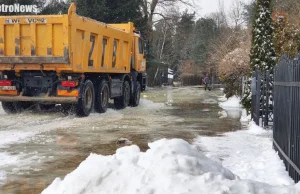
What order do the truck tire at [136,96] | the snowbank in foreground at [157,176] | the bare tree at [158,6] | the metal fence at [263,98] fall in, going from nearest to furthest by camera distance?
1. the snowbank in foreground at [157,176]
2. the metal fence at [263,98]
3. the truck tire at [136,96]
4. the bare tree at [158,6]

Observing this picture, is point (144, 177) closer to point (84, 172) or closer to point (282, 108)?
point (84, 172)

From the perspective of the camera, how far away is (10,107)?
15047 millimetres

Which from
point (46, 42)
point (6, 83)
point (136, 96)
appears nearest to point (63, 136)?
point (46, 42)

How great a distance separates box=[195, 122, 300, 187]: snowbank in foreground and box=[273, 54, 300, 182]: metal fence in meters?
0.20

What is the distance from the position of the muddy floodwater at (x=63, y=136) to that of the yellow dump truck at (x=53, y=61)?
0.66 m

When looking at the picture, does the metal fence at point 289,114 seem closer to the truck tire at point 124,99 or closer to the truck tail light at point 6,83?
the truck tail light at point 6,83

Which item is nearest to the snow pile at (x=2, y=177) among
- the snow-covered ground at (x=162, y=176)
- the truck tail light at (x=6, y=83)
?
the snow-covered ground at (x=162, y=176)

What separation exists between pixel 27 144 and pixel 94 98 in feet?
20.9

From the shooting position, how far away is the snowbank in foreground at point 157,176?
3.97m

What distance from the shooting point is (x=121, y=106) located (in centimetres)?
1842

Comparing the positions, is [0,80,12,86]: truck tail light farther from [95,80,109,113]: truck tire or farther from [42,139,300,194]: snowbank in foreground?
[42,139,300,194]: snowbank in foreground

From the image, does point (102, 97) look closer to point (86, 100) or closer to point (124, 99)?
point (86, 100)

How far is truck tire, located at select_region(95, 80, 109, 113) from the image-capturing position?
50.1 ft

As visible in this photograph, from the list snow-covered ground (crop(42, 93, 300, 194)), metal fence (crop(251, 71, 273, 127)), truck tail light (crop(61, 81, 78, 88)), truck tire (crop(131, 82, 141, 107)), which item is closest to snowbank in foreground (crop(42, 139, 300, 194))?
snow-covered ground (crop(42, 93, 300, 194))
